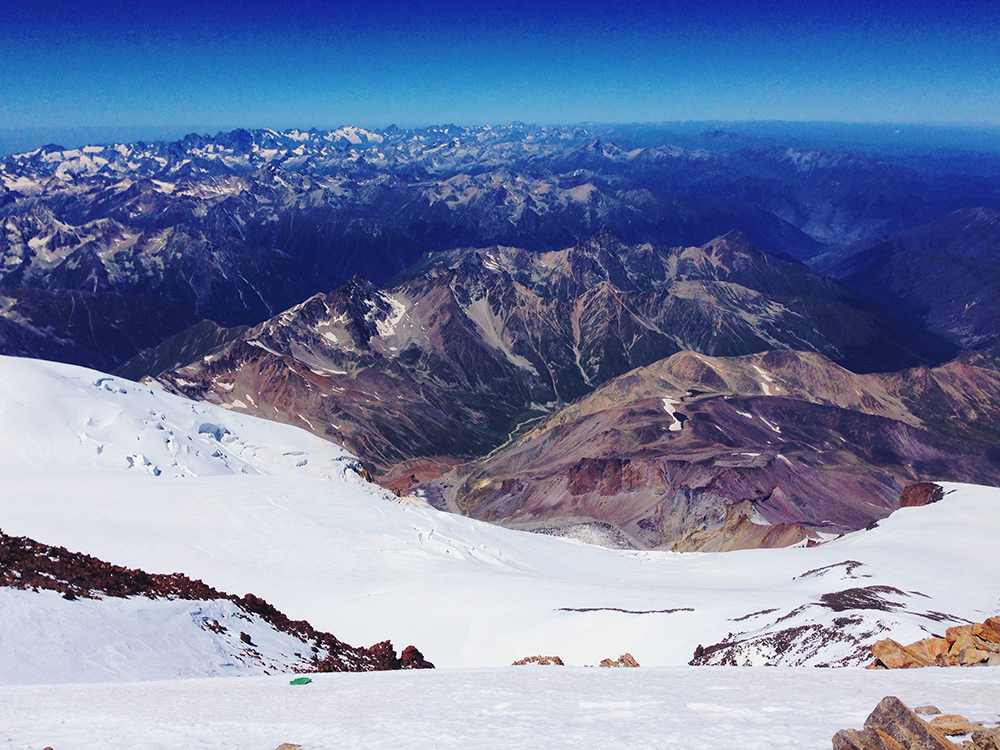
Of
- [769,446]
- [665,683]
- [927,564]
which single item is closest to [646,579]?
[927,564]

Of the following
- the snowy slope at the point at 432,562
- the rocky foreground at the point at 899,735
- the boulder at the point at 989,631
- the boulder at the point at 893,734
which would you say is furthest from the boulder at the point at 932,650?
the boulder at the point at 893,734

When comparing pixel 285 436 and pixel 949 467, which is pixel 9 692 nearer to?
pixel 285 436

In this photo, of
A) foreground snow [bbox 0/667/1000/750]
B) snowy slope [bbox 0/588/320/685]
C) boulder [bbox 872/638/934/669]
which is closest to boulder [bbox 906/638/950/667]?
boulder [bbox 872/638/934/669]

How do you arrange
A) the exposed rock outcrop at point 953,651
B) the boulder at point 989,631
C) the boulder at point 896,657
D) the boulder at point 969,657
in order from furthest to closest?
the boulder at point 989,631
the boulder at point 896,657
the exposed rock outcrop at point 953,651
the boulder at point 969,657

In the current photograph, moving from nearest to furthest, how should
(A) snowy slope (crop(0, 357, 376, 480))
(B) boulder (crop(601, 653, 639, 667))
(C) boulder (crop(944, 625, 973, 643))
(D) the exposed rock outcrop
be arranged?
(D) the exposed rock outcrop
(C) boulder (crop(944, 625, 973, 643))
(B) boulder (crop(601, 653, 639, 667))
(A) snowy slope (crop(0, 357, 376, 480))

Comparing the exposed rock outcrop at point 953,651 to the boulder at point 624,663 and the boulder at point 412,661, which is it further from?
the boulder at point 412,661

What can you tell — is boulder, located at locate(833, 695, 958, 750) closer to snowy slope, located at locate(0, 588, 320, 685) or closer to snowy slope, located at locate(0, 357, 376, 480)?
snowy slope, located at locate(0, 588, 320, 685)

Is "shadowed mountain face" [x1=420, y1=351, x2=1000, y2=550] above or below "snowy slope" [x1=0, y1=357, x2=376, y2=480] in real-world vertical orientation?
below
